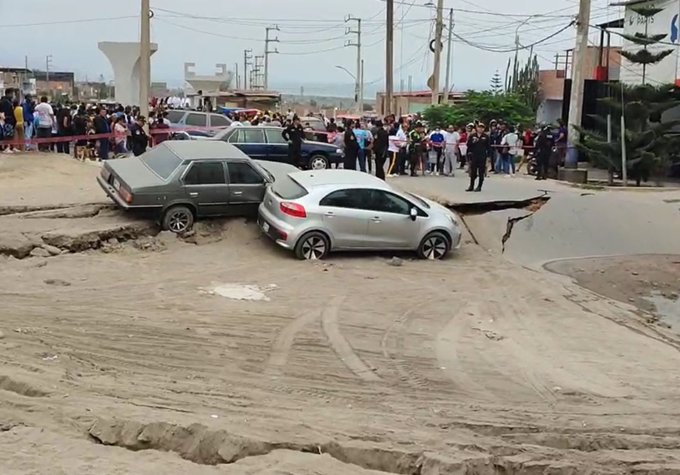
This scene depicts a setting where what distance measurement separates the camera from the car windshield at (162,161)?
16.5m

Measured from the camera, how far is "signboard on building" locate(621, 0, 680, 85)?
2839 centimetres

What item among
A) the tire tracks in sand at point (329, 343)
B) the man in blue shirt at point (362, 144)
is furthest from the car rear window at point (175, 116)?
the tire tracks in sand at point (329, 343)

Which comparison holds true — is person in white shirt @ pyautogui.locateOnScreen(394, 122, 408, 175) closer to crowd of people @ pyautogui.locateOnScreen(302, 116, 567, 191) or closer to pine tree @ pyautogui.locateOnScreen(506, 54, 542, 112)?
crowd of people @ pyautogui.locateOnScreen(302, 116, 567, 191)

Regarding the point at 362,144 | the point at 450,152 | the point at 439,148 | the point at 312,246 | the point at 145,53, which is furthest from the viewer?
the point at 145,53

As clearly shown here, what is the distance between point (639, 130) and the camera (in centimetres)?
2725

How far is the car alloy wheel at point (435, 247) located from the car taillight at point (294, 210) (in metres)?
2.51

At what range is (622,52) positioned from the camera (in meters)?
28.7

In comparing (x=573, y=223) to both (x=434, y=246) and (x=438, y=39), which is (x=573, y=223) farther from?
(x=438, y=39)

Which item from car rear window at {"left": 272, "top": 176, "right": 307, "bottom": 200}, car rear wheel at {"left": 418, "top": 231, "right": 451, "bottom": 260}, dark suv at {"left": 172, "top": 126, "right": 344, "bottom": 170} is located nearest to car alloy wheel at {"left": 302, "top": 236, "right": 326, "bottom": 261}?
car rear window at {"left": 272, "top": 176, "right": 307, "bottom": 200}

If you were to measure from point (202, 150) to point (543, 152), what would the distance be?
1145 centimetres

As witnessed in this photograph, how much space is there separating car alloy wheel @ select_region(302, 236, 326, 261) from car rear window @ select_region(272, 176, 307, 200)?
831 mm

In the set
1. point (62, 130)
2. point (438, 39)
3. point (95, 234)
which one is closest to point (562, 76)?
point (438, 39)

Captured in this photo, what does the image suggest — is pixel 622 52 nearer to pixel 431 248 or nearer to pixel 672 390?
pixel 431 248

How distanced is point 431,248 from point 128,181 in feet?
19.2
